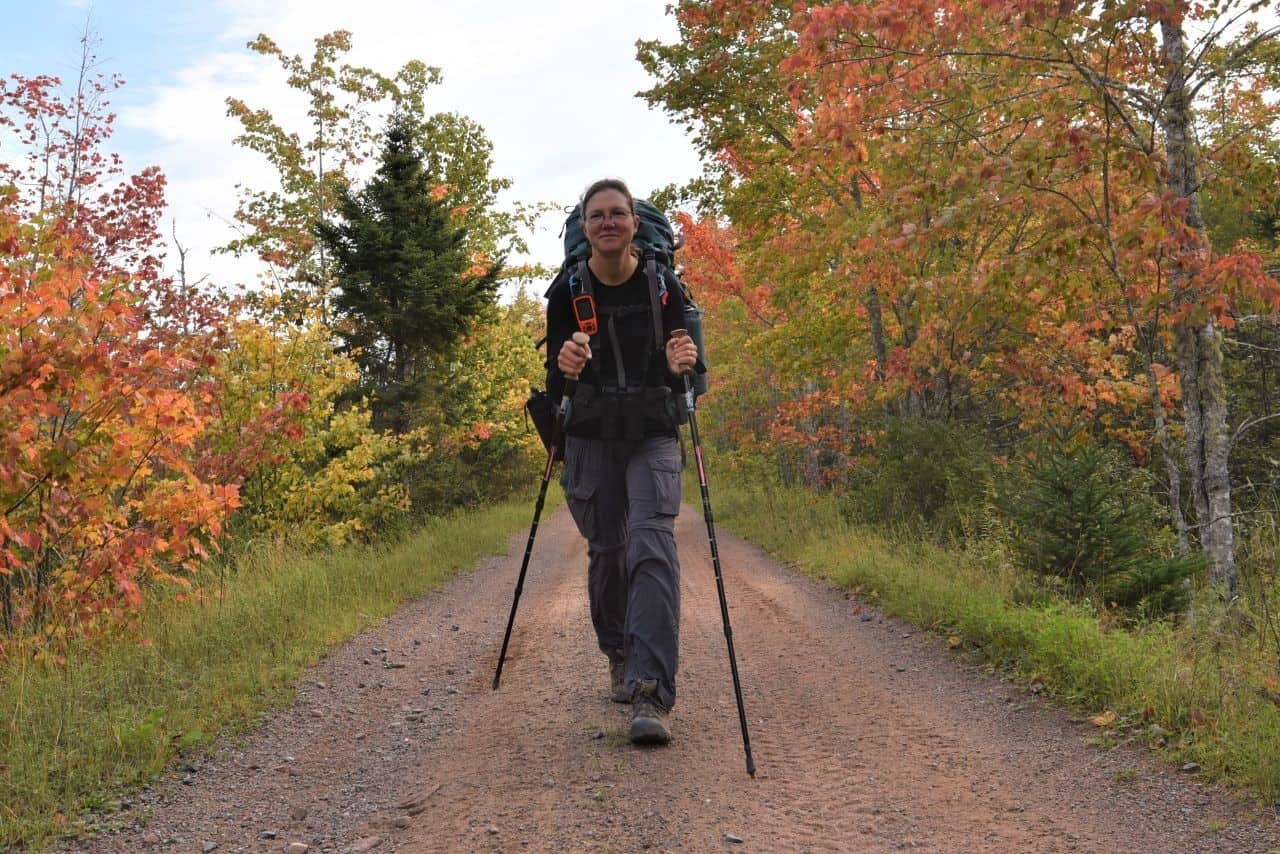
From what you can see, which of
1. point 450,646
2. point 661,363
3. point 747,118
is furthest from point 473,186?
point 661,363

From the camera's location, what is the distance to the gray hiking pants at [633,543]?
4039mm

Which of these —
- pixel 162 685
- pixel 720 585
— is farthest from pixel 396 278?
pixel 720 585

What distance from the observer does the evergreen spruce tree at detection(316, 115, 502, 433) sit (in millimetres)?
13805

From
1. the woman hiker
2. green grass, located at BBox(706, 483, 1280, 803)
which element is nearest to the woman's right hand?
the woman hiker

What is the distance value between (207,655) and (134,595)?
1.97 ft

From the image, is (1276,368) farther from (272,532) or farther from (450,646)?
(272,532)

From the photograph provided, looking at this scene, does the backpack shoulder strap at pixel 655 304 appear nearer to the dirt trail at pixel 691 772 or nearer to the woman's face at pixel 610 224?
the woman's face at pixel 610 224

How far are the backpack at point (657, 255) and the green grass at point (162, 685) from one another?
9.23 ft

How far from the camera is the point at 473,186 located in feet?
86.5

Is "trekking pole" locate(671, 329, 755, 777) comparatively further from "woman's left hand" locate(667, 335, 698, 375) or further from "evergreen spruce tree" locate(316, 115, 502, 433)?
"evergreen spruce tree" locate(316, 115, 502, 433)

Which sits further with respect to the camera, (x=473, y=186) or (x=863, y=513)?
(x=473, y=186)

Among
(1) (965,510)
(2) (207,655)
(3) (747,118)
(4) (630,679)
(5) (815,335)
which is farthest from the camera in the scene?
(5) (815,335)

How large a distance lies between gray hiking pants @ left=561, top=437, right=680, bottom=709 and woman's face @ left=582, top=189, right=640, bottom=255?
36.0 inches

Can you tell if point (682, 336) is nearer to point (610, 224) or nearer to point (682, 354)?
point (682, 354)
